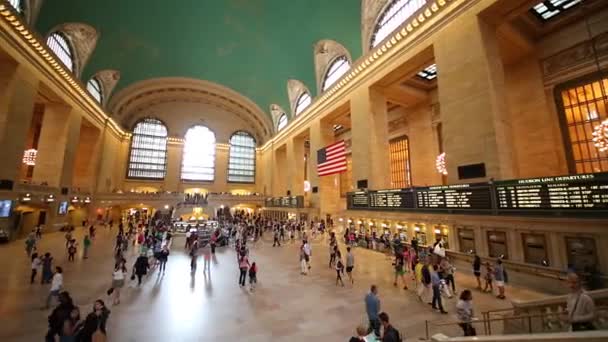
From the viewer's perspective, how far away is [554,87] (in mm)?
10656

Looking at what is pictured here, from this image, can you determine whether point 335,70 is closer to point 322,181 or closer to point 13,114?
point 322,181

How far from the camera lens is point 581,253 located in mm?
5730

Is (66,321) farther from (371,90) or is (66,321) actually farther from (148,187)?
(148,187)

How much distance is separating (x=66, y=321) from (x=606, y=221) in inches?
397

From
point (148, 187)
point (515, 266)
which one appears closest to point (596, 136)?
point (515, 266)

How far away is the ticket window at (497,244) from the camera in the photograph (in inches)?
281

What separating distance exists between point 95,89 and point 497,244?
103 feet

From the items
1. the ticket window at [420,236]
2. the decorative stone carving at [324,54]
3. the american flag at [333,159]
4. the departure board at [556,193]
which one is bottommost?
the ticket window at [420,236]

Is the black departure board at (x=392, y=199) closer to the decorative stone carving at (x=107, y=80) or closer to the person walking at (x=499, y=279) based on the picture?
the person walking at (x=499, y=279)

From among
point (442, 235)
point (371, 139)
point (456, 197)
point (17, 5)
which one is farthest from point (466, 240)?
point (17, 5)

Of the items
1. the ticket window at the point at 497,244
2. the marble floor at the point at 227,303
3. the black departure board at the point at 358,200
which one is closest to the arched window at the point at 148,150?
the marble floor at the point at 227,303

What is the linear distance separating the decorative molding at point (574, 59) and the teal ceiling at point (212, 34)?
31.2 feet

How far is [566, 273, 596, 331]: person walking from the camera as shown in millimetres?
2770

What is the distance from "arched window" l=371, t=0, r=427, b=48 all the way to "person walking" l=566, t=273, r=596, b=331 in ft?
44.4
